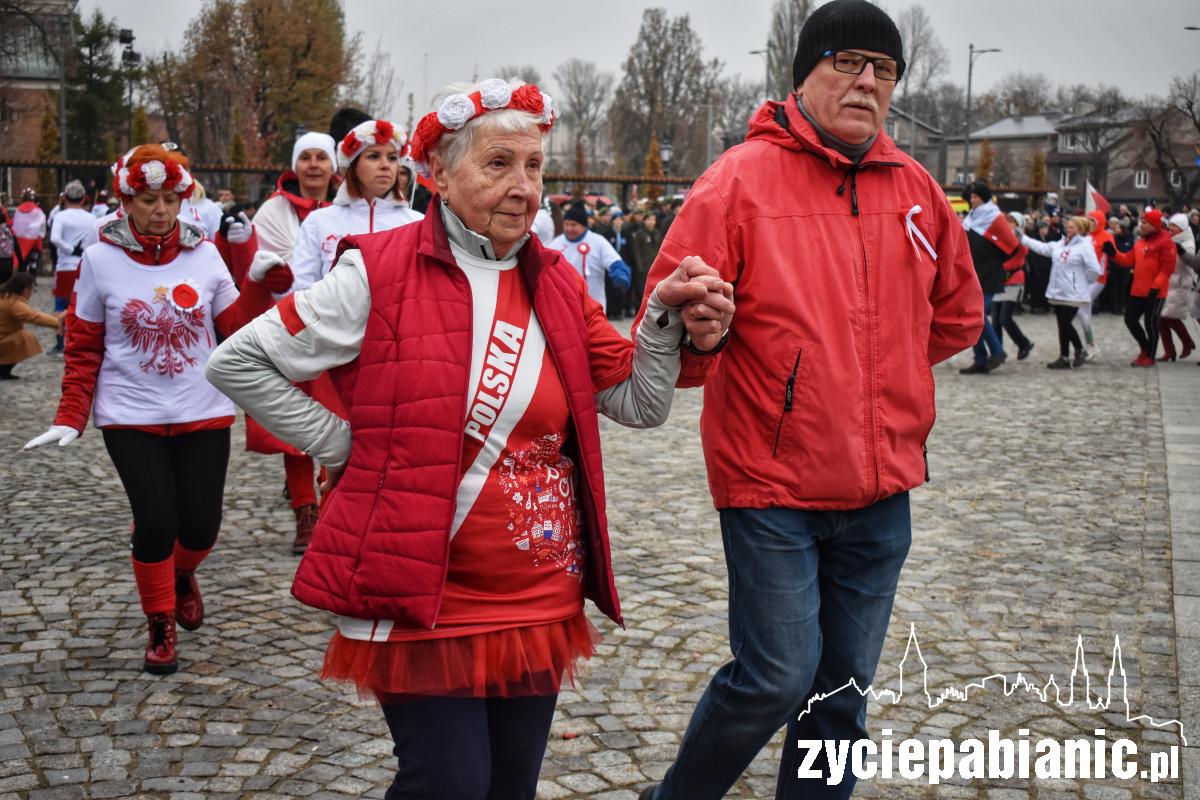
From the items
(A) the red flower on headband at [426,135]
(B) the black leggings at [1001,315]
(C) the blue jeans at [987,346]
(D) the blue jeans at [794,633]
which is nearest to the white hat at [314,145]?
(A) the red flower on headband at [426,135]

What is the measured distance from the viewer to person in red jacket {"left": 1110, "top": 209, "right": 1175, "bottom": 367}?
1698 centimetres

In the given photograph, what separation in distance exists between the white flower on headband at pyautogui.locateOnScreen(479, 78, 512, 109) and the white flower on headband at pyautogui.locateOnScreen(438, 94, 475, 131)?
3cm

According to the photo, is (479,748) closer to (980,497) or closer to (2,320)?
(980,497)

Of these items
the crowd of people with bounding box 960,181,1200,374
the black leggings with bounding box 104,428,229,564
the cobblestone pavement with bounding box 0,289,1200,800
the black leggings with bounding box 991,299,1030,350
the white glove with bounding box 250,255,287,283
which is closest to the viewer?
the white glove with bounding box 250,255,287,283

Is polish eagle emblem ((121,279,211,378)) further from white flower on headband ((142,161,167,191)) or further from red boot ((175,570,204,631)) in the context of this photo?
red boot ((175,570,204,631))

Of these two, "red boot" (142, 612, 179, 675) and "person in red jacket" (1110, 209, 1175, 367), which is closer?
"red boot" (142, 612, 179, 675)

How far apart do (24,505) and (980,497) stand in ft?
20.1

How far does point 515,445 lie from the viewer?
2.80 meters

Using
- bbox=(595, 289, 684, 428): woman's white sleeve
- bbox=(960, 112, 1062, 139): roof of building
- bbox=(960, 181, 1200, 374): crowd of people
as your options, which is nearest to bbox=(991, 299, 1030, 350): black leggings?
bbox=(960, 181, 1200, 374): crowd of people

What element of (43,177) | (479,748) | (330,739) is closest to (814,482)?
(479,748)

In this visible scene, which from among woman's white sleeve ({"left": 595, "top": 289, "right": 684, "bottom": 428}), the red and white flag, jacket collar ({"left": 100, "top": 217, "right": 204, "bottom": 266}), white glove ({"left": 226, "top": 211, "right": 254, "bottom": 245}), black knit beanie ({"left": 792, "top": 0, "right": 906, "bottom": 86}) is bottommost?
woman's white sleeve ({"left": 595, "top": 289, "right": 684, "bottom": 428})

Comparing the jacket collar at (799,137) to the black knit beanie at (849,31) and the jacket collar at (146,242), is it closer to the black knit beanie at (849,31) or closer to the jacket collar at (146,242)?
the black knit beanie at (849,31)

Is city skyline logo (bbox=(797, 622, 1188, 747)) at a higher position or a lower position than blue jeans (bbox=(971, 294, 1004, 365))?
lower

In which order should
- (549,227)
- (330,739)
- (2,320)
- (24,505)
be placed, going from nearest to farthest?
(330,739), (24,505), (549,227), (2,320)
